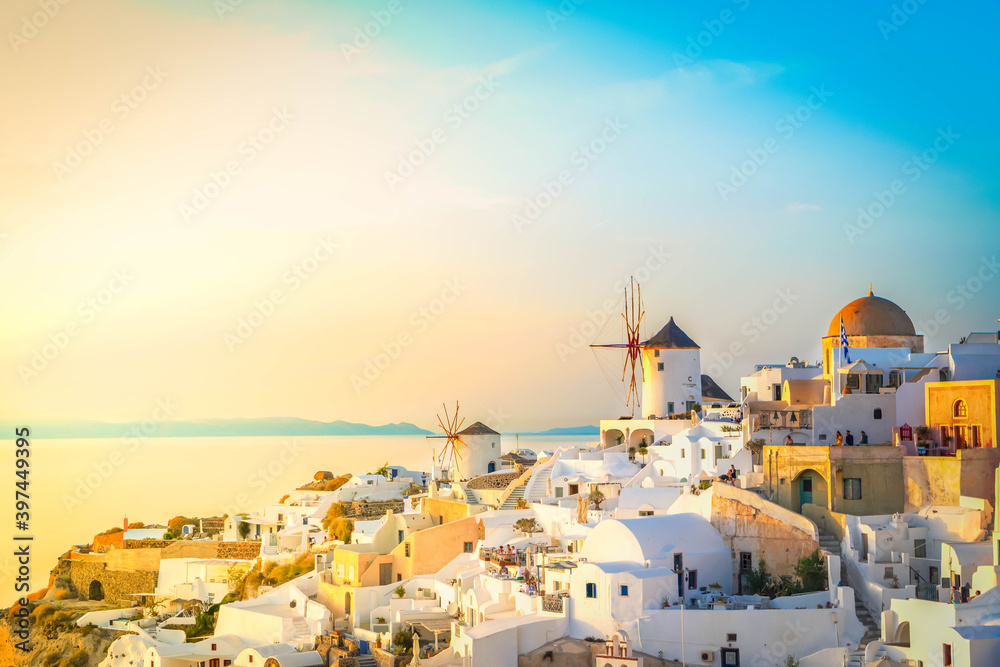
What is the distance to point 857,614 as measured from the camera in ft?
58.4

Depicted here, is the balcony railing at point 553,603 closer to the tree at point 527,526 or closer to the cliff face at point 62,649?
the tree at point 527,526

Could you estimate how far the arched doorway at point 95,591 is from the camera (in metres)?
38.0

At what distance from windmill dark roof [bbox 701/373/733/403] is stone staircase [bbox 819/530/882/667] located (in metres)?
15.7

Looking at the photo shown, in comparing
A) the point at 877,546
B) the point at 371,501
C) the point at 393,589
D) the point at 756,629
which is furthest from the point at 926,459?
the point at 371,501

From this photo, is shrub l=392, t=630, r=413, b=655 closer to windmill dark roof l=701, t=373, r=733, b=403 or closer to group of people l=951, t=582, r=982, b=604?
group of people l=951, t=582, r=982, b=604

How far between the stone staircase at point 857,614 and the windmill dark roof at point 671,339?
14425 mm

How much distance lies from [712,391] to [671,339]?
3173mm

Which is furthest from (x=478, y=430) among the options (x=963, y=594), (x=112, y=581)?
(x=963, y=594)

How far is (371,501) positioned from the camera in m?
35.5

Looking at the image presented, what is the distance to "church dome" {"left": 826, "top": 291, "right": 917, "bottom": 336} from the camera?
27172mm

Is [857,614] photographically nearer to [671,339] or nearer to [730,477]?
[730,477]

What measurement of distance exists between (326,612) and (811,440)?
11.7 metres

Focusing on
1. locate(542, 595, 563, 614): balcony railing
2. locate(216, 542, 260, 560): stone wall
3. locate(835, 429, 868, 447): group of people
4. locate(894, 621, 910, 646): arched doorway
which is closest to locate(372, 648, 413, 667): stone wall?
locate(542, 595, 563, 614): balcony railing

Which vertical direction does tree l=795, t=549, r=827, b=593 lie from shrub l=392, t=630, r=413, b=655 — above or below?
above
